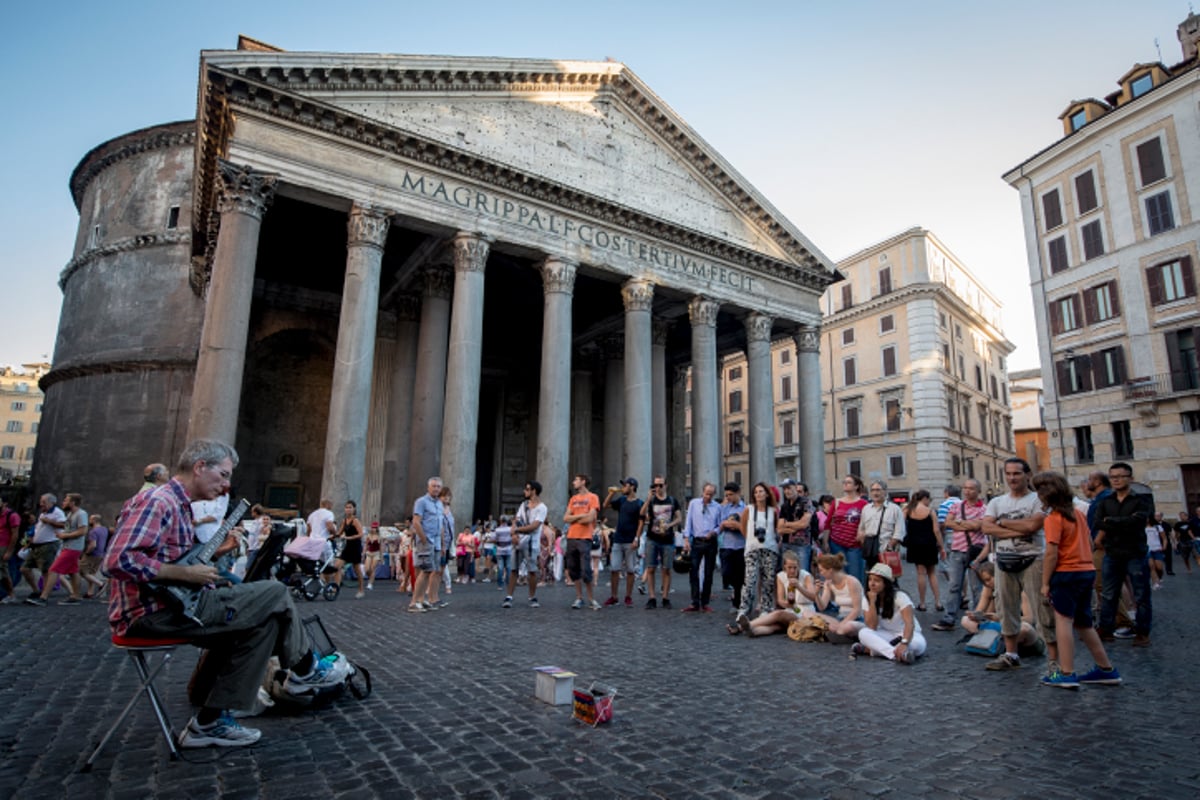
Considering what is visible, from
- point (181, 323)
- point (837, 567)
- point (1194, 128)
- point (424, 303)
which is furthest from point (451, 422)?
point (1194, 128)

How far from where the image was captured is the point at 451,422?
15.0 m

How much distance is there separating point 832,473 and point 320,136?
1180 inches

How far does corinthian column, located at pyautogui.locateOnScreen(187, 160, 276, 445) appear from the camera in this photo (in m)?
12.4

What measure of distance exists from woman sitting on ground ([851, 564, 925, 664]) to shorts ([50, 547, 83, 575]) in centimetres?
1080

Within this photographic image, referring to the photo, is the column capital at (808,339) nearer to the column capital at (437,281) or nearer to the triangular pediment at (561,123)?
the triangular pediment at (561,123)

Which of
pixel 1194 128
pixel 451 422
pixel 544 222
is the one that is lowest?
pixel 451 422

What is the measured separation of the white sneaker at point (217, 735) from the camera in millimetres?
3156

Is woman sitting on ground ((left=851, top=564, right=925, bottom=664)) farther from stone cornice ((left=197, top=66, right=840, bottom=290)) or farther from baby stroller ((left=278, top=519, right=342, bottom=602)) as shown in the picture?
stone cornice ((left=197, top=66, right=840, bottom=290))

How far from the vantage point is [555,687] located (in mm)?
4031

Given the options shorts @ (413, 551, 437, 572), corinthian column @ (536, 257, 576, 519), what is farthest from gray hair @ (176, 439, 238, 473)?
corinthian column @ (536, 257, 576, 519)

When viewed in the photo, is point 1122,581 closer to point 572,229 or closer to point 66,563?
point 66,563

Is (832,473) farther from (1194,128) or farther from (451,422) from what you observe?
(451,422)

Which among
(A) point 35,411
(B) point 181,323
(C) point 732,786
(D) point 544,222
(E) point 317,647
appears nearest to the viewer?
(C) point 732,786

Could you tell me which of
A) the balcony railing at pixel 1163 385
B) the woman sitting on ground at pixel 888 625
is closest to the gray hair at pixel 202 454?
the woman sitting on ground at pixel 888 625
